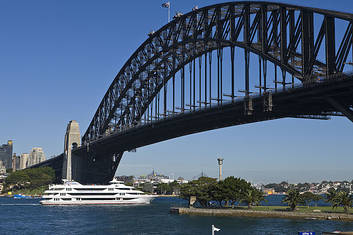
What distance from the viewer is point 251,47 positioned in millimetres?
79375

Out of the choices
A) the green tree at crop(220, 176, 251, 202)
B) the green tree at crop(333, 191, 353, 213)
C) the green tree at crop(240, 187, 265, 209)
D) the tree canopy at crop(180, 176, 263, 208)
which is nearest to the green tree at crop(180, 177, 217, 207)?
the tree canopy at crop(180, 176, 263, 208)

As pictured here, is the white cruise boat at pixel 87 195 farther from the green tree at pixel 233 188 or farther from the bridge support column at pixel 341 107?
the bridge support column at pixel 341 107

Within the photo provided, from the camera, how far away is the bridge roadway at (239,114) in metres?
62.1

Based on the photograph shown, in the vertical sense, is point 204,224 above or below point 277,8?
below

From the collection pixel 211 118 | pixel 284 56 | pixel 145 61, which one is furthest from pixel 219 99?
pixel 145 61

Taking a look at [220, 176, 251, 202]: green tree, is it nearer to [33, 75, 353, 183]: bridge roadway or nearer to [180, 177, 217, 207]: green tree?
[180, 177, 217, 207]: green tree

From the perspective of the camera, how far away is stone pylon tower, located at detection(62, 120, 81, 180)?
555 feet

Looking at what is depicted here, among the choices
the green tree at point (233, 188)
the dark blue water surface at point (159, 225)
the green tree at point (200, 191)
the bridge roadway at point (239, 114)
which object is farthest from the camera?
the green tree at point (200, 191)

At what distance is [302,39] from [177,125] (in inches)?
1632

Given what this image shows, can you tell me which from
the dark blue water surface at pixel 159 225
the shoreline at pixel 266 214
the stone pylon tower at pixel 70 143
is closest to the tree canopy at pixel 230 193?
the shoreline at pixel 266 214

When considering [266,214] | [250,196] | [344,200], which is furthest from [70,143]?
[344,200]

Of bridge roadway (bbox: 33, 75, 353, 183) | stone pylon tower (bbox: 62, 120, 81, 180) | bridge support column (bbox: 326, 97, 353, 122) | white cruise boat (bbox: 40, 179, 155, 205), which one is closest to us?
bridge support column (bbox: 326, 97, 353, 122)

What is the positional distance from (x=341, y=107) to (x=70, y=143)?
124m

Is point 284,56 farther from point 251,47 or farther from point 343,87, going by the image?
point 343,87
